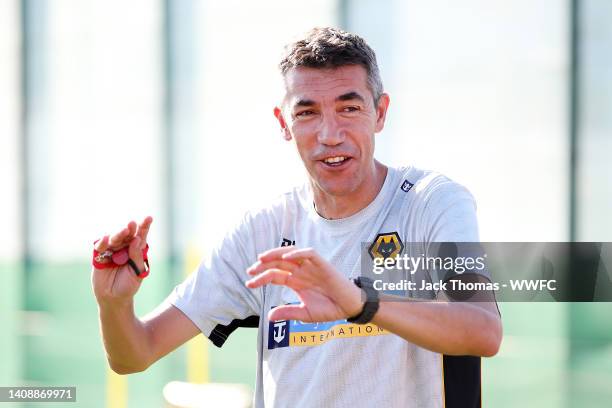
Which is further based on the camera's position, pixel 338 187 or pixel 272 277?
pixel 338 187

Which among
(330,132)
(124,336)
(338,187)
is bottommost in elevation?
(124,336)

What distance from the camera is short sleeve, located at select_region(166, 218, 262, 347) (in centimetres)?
Answer: 205

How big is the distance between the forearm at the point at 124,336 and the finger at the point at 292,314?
1.73ft

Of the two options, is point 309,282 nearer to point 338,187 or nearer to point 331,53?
point 338,187

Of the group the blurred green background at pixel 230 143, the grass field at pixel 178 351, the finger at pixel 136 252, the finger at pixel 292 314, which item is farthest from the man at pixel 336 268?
the grass field at pixel 178 351

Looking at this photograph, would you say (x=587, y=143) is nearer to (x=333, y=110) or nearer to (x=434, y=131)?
(x=434, y=131)

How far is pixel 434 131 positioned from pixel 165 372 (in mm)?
1921

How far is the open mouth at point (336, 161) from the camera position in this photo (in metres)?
1.95

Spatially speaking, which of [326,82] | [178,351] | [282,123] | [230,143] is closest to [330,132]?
[326,82]

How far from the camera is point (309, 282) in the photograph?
1.49m

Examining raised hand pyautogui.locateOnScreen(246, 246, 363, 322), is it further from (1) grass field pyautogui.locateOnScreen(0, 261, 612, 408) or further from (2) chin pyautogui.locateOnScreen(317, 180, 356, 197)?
(1) grass field pyautogui.locateOnScreen(0, 261, 612, 408)

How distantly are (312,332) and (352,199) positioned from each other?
0.34 metres

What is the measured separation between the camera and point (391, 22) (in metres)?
3.97

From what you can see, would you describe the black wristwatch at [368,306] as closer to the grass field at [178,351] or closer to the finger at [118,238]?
the finger at [118,238]
